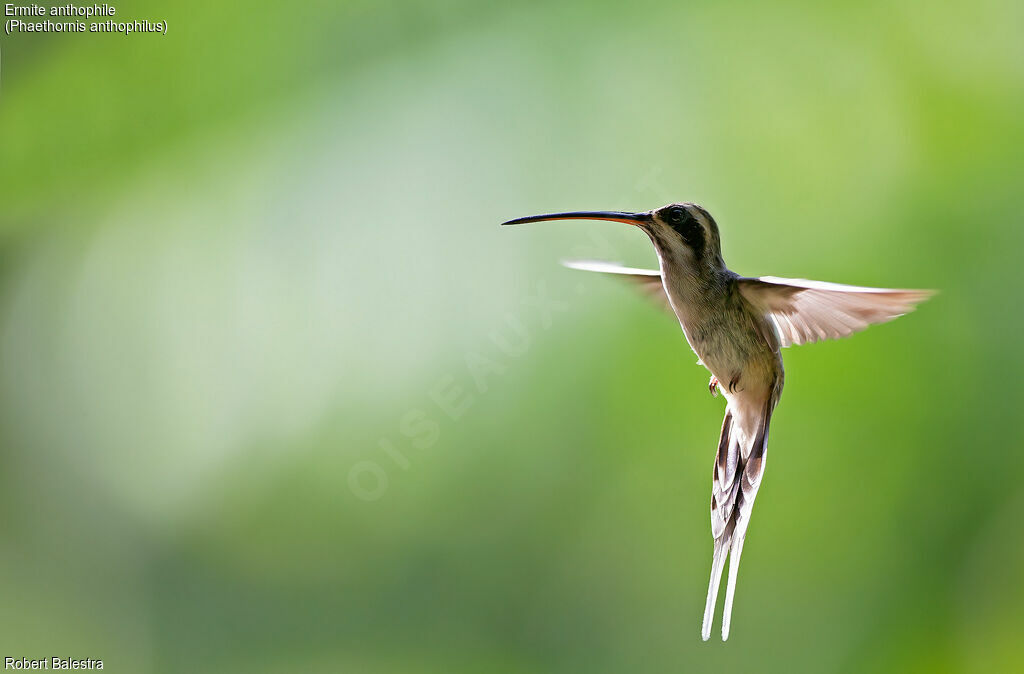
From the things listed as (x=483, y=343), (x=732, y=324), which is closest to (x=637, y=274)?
(x=732, y=324)

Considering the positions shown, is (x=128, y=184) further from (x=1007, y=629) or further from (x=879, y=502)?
(x=1007, y=629)

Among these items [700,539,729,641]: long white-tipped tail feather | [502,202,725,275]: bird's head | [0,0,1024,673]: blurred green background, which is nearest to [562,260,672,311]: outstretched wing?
[502,202,725,275]: bird's head

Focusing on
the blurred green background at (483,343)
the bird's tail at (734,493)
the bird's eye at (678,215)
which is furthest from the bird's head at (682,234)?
the blurred green background at (483,343)

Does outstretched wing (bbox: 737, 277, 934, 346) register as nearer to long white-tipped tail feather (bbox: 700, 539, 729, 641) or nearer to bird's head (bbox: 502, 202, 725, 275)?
bird's head (bbox: 502, 202, 725, 275)

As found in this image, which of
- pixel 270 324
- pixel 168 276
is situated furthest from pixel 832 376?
pixel 168 276

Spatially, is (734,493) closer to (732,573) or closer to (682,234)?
(732,573)

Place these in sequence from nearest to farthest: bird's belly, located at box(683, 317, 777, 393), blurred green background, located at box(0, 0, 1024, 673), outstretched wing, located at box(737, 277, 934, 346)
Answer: outstretched wing, located at box(737, 277, 934, 346)
bird's belly, located at box(683, 317, 777, 393)
blurred green background, located at box(0, 0, 1024, 673)
